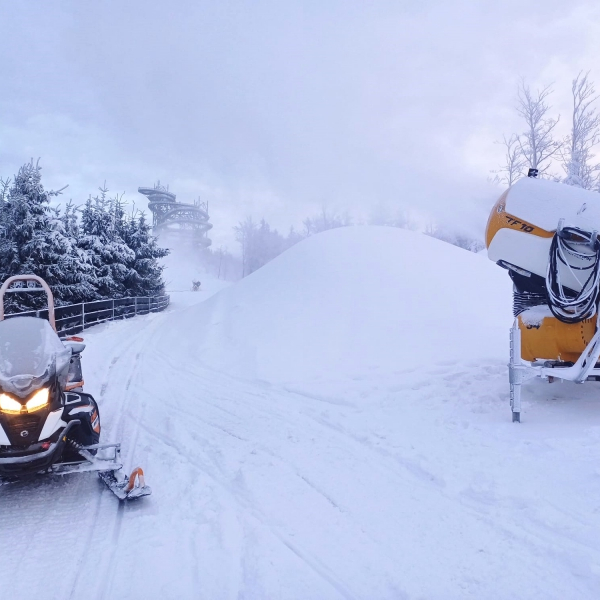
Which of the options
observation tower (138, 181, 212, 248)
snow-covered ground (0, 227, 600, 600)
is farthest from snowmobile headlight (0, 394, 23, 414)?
observation tower (138, 181, 212, 248)

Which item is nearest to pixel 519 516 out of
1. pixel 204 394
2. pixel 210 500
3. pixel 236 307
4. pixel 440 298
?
pixel 210 500

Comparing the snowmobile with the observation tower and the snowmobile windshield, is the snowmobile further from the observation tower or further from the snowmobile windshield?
the observation tower

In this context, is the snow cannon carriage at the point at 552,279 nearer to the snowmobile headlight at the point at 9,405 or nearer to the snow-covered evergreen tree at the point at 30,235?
the snowmobile headlight at the point at 9,405

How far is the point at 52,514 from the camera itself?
3.72 metres

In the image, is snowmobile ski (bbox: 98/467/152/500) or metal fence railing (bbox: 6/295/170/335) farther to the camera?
metal fence railing (bbox: 6/295/170/335)

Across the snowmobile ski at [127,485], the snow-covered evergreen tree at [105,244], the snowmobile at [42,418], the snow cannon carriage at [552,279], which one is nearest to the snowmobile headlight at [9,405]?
the snowmobile at [42,418]

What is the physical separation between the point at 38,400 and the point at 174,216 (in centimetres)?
9454

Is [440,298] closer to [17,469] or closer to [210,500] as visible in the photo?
[210,500]

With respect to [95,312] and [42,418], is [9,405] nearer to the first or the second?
[42,418]

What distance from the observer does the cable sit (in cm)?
536

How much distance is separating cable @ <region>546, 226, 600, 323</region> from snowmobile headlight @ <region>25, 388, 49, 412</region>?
5724 millimetres

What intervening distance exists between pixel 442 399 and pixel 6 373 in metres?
5.53

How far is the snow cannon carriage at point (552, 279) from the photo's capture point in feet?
17.8

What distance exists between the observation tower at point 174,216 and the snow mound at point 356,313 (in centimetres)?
7971
